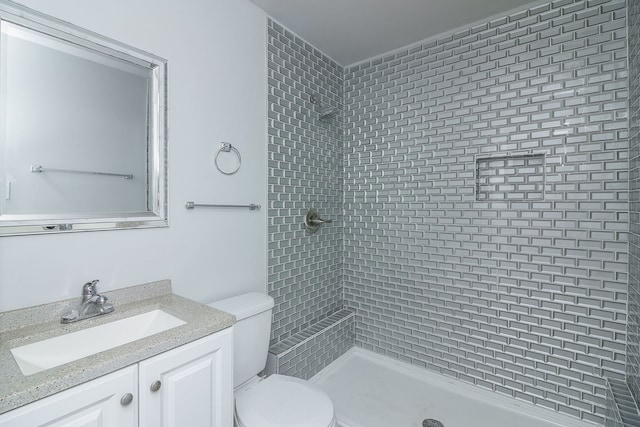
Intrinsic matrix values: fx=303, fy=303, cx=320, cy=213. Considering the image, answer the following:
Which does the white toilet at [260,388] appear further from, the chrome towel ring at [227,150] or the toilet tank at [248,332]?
the chrome towel ring at [227,150]

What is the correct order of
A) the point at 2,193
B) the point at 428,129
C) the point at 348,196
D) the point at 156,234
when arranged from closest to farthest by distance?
the point at 2,193 → the point at 156,234 → the point at 428,129 → the point at 348,196

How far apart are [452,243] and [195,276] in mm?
1710

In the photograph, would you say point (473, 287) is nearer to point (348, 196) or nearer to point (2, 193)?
point (348, 196)

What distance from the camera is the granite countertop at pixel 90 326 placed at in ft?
2.40

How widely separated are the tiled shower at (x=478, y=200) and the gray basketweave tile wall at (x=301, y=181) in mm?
14

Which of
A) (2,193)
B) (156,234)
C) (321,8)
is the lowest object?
(156,234)

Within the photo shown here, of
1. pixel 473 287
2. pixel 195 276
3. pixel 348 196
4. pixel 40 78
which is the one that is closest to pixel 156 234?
pixel 195 276

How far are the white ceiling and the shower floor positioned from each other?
2.50 metres

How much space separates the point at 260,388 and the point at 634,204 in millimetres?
2137

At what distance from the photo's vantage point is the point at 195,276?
1.61 m

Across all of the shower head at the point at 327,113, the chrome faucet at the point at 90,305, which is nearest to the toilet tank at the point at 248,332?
the chrome faucet at the point at 90,305

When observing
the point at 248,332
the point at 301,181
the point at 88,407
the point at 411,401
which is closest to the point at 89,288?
the point at 88,407

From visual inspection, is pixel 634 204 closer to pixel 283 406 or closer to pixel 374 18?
pixel 374 18

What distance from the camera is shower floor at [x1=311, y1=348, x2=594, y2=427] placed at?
1854 millimetres
